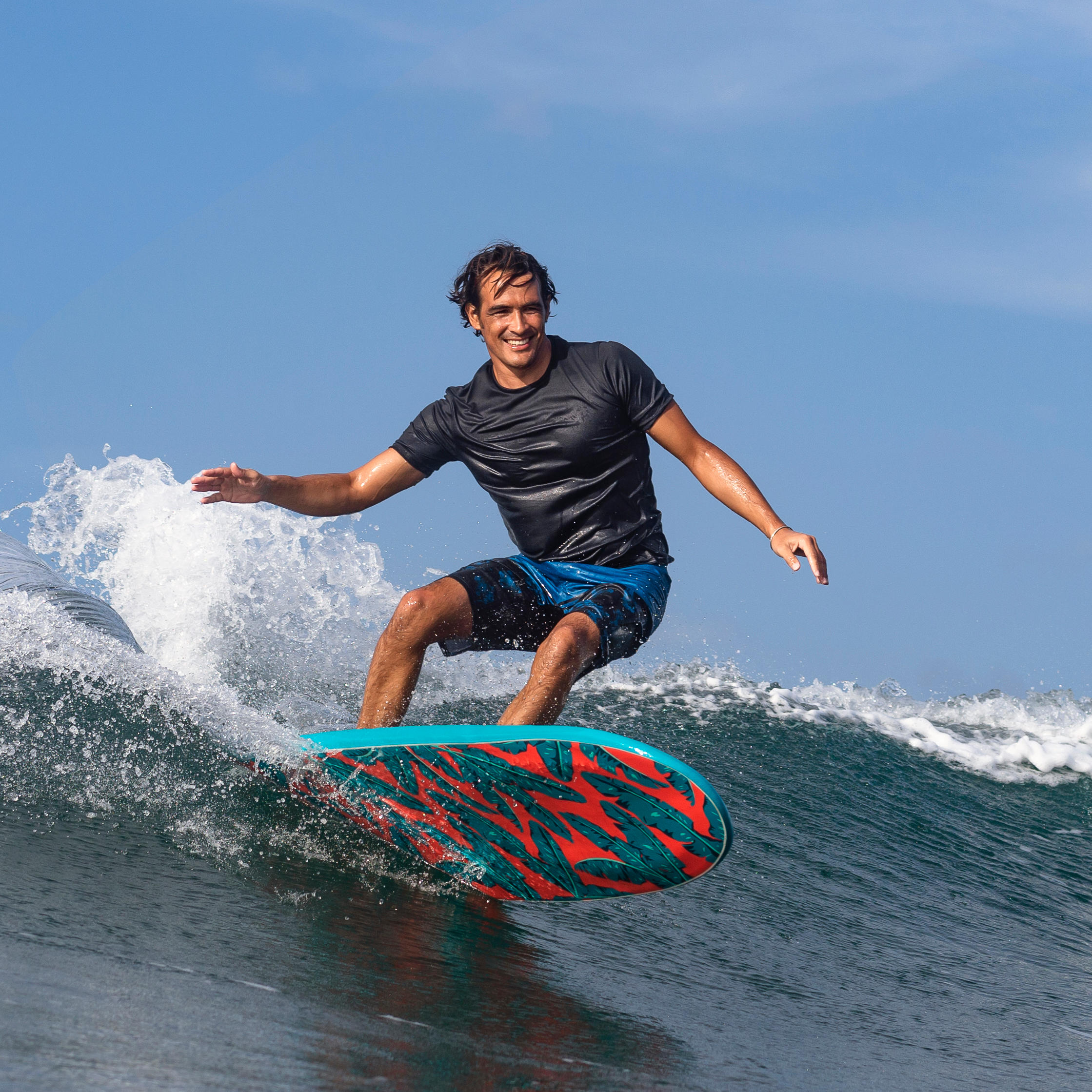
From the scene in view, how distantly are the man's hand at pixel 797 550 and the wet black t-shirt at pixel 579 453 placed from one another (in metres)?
0.59

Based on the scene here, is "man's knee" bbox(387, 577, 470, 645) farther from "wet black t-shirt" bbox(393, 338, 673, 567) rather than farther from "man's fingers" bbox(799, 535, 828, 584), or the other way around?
"man's fingers" bbox(799, 535, 828, 584)

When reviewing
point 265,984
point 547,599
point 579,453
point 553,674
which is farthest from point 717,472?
point 265,984

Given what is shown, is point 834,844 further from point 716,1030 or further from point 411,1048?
point 411,1048

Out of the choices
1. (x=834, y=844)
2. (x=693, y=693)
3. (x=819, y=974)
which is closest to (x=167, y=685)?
(x=819, y=974)

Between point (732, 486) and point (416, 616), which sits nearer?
point (416, 616)

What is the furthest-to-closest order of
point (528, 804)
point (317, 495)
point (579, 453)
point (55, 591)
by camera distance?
point (55, 591), point (317, 495), point (579, 453), point (528, 804)

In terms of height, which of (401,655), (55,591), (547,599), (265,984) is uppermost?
(547,599)

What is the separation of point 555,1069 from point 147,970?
0.97 m

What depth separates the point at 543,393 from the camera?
4117 mm

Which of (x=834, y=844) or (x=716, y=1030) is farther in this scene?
(x=834, y=844)

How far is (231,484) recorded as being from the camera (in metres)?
4.24

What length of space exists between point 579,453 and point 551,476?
0.15m

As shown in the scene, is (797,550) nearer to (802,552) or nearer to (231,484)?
(802,552)

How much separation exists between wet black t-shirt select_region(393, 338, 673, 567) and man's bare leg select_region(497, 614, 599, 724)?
588 millimetres
